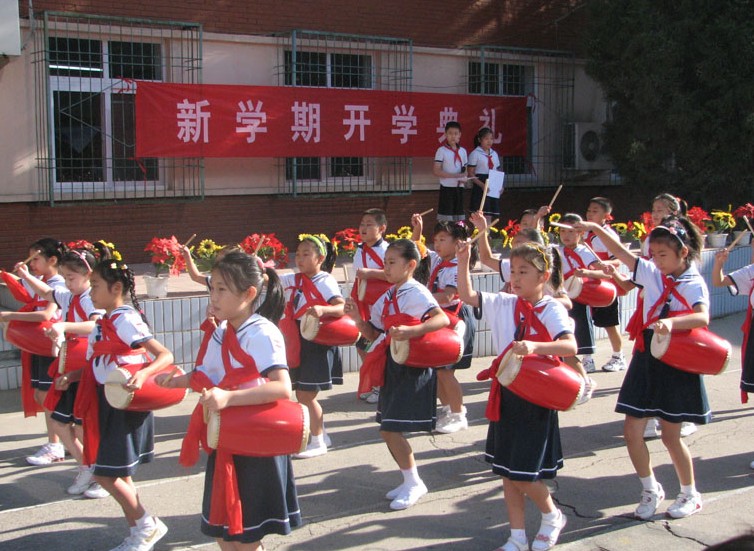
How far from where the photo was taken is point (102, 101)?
34.2 feet

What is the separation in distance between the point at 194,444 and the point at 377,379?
172cm

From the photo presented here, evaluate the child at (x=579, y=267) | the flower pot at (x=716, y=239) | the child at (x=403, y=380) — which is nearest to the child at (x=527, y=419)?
the child at (x=403, y=380)

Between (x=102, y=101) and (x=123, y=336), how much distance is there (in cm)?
649

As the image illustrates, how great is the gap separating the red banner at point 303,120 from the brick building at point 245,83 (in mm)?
313

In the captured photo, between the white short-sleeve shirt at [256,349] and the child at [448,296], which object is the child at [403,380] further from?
the white short-sleeve shirt at [256,349]

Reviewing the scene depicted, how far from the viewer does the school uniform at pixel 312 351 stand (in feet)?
20.2

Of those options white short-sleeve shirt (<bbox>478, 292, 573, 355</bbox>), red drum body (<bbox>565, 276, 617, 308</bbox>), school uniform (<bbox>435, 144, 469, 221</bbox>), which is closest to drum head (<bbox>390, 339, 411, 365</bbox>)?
white short-sleeve shirt (<bbox>478, 292, 573, 355</bbox>)

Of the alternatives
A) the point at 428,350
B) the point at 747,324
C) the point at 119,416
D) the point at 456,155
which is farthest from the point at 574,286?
the point at 456,155

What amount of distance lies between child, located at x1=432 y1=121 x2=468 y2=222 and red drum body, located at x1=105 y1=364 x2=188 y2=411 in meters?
7.53

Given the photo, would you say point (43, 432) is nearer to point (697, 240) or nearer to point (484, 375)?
point (484, 375)

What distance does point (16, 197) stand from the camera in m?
9.83

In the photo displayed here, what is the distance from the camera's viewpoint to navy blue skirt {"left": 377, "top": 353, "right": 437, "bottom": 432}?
525cm

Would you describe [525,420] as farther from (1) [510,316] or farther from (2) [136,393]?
(2) [136,393]

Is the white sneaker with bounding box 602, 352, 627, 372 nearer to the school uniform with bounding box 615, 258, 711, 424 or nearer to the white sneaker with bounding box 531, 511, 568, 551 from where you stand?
the school uniform with bounding box 615, 258, 711, 424
